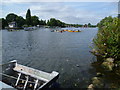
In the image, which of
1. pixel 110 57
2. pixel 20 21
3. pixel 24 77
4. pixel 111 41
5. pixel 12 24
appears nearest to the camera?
pixel 24 77

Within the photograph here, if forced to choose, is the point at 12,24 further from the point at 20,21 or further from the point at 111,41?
the point at 111,41

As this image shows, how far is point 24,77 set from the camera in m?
8.59

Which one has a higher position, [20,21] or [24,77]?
[20,21]

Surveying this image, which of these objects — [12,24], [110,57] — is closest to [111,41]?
[110,57]

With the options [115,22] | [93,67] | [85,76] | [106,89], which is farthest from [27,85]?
[115,22]

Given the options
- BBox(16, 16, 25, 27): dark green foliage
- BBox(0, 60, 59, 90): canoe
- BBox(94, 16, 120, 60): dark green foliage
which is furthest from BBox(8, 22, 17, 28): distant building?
BBox(0, 60, 59, 90): canoe

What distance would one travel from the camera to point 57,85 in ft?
27.1

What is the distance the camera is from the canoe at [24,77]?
732cm

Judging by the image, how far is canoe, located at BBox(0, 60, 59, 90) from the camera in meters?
7.32

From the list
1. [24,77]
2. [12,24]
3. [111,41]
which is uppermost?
[12,24]

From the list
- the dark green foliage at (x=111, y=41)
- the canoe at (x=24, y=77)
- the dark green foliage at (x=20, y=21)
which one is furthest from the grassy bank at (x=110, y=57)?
the dark green foliage at (x=20, y=21)

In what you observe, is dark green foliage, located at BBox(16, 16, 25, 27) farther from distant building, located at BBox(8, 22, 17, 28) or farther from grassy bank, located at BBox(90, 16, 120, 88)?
grassy bank, located at BBox(90, 16, 120, 88)

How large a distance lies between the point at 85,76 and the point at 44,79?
176 inches

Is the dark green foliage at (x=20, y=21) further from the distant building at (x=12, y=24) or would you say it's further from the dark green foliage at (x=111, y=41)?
the dark green foliage at (x=111, y=41)
